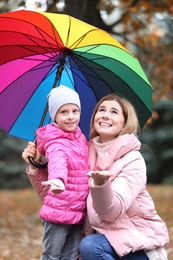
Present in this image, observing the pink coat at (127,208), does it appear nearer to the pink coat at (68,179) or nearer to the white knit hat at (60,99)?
the pink coat at (68,179)

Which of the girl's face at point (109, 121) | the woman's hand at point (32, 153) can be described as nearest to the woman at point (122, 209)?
the girl's face at point (109, 121)

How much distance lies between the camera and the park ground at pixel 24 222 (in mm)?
6664

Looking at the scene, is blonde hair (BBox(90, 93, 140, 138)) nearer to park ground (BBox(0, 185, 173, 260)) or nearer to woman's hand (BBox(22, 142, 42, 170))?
woman's hand (BBox(22, 142, 42, 170))

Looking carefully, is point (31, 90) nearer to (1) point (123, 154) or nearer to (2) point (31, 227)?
(1) point (123, 154)

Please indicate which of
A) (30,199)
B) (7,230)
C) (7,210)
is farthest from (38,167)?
(30,199)

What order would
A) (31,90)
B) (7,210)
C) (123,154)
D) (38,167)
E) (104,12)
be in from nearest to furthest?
(123,154)
(38,167)
(31,90)
(104,12)
(7,210)

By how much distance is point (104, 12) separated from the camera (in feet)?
25.2

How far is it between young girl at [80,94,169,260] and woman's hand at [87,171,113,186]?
0.66ft

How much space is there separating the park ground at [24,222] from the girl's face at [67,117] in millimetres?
2838

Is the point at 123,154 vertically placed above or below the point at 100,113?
below

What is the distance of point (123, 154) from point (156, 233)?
60 centimetres

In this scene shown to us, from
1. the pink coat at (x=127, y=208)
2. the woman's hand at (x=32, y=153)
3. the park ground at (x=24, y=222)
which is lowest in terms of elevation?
the park ground at (x=24, y=222)

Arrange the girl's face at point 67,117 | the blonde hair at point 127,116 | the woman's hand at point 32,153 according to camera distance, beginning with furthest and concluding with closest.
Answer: the woman's hand at point 32,153, the blonde hair at point 127,116, the girl's face at point 67,117

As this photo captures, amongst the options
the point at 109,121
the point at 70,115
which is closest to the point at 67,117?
the point at 70,115
